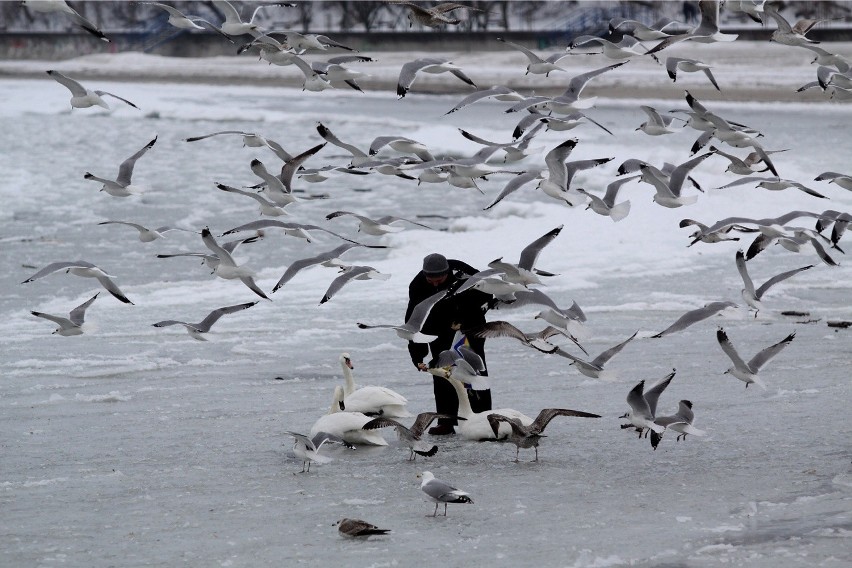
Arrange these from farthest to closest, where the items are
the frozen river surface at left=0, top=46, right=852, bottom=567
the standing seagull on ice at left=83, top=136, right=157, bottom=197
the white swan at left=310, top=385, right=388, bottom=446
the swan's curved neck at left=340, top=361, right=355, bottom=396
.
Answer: the standing seagull on ice at left=83, top=136, right=157, bottom=197
the swan's curved neck at left=340, top=361, right=355, bottom=396
the white swan at left=310, top=385, right=388, bottom=446
the frozen river surface at left=0, top=46, right=852, bottom=567

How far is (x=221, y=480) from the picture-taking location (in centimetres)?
805

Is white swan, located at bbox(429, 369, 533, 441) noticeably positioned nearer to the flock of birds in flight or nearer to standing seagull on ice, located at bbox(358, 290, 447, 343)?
the flock of birds in flight

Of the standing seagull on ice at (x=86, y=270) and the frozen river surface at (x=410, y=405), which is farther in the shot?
the standing seagull on ice at (x=86, y=270)

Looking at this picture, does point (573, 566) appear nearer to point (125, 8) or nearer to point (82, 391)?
point (82, 391)

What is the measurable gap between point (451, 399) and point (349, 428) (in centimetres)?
95

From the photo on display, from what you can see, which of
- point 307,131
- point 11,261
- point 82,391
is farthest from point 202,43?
point 82,391

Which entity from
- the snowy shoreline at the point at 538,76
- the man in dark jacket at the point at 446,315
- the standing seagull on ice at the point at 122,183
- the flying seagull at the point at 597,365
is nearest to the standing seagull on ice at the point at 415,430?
the man in dark jacket at the point at 446,315

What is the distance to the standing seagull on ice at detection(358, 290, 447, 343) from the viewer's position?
8.43 m

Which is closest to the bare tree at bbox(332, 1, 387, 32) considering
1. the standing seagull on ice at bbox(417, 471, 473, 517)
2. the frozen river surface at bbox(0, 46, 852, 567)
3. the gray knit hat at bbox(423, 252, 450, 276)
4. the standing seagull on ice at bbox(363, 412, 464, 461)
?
the frozen river surface at bbox(0, 46, 852, 567)

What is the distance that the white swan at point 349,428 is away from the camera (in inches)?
340

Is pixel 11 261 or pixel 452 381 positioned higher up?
pixel 452 381

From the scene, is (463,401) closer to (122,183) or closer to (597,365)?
(597,365)

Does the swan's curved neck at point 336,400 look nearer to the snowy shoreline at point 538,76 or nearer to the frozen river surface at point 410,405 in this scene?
the frozen river surface at point 410,405

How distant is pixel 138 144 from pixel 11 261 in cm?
1996
